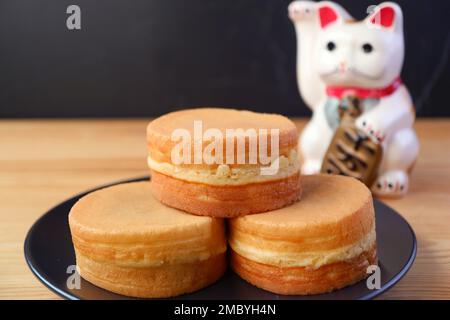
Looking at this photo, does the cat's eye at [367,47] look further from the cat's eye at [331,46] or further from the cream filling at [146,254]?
the cream filling at [146,254]

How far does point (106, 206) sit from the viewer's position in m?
0.90

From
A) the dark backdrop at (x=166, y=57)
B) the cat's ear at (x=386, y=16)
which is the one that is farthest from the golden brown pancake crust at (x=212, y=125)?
the dark backdrop at (x=166, y=57)

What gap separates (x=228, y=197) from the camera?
850 mm

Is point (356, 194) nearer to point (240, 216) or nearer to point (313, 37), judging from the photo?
point (240, 216)

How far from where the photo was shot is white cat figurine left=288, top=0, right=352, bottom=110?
129cm

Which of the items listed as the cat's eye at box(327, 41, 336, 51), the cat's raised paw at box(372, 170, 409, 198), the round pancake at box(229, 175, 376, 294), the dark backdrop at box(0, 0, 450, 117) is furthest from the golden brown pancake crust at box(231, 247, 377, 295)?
the dark backdrop at box(0, 0, 450, 117)

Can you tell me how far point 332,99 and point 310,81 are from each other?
8 cm

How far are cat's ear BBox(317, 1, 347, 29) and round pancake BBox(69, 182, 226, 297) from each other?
592 millimetres

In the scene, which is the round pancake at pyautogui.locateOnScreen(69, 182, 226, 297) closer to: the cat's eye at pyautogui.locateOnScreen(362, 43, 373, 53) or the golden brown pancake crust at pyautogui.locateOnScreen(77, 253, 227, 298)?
the golden brown pancake crust at pyautogui.locateOnScreen(77, 253, 227, 298)

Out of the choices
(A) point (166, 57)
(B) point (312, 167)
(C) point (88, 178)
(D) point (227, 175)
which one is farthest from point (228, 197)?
(A) point (166, 57)

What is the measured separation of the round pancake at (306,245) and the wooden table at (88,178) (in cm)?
10

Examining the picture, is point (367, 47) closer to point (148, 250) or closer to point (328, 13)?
point (328, 13)

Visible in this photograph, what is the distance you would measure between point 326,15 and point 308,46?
94mm

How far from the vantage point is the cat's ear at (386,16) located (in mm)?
1168
